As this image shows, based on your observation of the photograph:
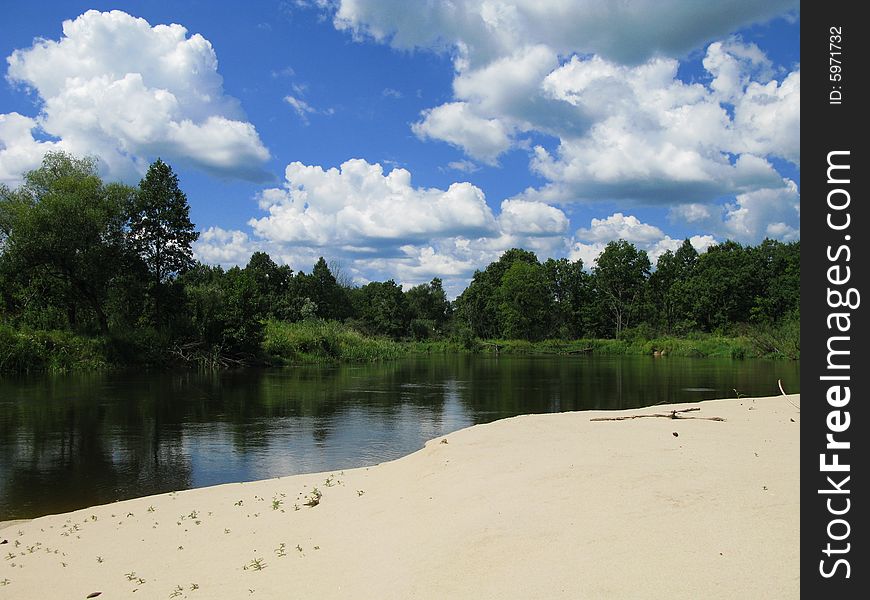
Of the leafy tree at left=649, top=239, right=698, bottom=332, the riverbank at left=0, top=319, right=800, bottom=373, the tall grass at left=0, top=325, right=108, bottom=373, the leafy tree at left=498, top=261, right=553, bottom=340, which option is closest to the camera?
the tall grass at left=0, top=325, right=108, bottom=373

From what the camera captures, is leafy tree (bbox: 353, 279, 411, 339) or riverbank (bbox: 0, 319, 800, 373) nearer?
riverbank (bbox: 0, 319, 800, 373)

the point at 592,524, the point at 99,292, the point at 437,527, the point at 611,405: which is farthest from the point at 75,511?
the point at 99,292

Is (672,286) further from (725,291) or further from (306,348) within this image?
(306,348)

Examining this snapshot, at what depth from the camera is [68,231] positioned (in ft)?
137

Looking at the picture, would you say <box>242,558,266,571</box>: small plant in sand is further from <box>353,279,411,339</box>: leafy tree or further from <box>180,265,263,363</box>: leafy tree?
<box>353,279,411,339</box>: leafy tree

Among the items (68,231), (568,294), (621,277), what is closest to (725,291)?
(621,277)

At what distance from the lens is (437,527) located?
22.8 feet

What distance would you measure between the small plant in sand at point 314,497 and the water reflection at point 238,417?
4005mm

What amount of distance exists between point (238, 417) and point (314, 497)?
46.7ft

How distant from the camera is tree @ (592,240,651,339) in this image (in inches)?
4053

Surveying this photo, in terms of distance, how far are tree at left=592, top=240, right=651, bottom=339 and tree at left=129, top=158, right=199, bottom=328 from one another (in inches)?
2770
